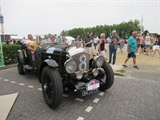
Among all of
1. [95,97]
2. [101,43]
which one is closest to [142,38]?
[101,43]

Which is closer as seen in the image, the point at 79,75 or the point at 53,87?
the point at 53,87

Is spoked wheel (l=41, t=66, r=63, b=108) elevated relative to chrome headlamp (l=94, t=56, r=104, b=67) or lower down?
lower down

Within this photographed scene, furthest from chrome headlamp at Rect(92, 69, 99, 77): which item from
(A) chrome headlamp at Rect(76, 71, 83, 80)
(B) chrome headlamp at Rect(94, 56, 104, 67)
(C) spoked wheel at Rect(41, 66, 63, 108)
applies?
(C) spoked wheel at Rect(41, 66, 63, 108)

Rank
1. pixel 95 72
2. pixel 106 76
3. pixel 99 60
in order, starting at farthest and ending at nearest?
pixel 106 76
pixel 99 60
pixel 95 72

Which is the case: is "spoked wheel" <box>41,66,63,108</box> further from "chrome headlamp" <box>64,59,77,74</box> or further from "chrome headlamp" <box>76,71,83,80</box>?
"chrome headlamp" <box>76,71,83,80</box>

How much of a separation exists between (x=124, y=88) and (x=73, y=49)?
1.91 m

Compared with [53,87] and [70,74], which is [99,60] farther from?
[53,87]

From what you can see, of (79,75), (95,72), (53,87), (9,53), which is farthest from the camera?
(9,53)

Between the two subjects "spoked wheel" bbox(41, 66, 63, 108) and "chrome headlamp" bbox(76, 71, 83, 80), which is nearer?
"spoked wheel" bbox(41, 66, 63, 108)

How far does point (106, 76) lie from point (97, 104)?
0.81m

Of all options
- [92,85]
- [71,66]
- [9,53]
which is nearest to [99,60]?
[92,85]

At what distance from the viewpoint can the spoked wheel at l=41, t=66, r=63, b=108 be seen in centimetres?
285

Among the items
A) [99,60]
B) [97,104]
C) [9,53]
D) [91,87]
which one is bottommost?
[97,104]

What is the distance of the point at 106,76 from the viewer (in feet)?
12.3
